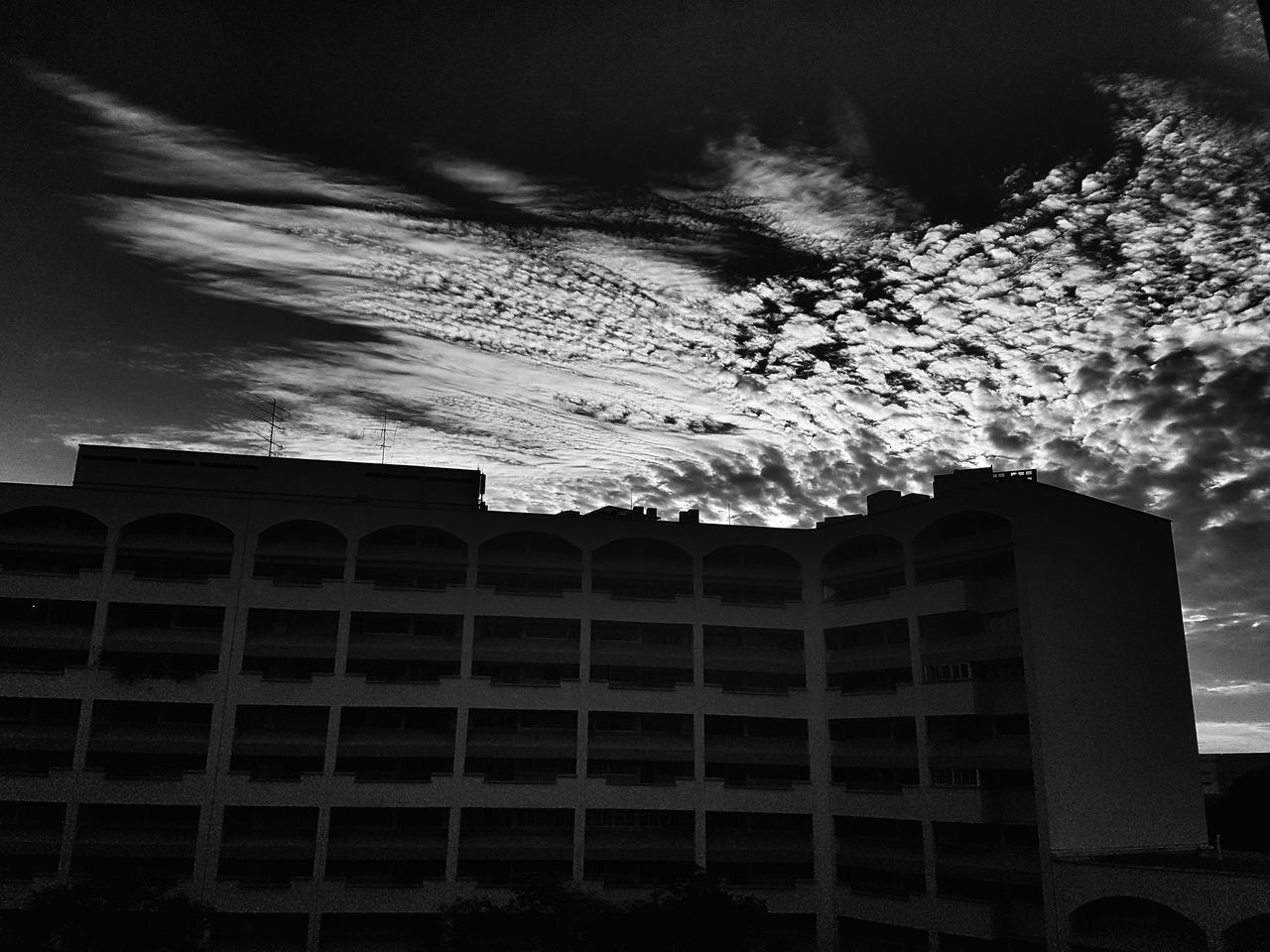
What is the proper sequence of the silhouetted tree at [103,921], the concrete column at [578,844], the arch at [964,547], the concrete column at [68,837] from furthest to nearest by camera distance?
the concrete column at [578,844] < the concrete column at [68,837] < the arch at [964,547] < the silhouetted tree at [103,921]

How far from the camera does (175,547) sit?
5100 cm

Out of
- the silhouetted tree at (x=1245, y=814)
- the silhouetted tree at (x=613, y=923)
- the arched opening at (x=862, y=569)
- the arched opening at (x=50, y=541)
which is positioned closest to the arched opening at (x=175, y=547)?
the arched opening at (x=50, y=541)

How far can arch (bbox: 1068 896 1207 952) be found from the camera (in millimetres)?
34500

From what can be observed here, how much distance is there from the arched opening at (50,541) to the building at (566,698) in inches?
6.8

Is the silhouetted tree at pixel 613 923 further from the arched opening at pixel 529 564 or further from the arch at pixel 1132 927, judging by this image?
the arched opening at pixel 529 564

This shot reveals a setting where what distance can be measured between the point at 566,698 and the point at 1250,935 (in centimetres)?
3203

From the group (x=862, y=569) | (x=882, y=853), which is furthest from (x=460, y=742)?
(x=862, y=569)

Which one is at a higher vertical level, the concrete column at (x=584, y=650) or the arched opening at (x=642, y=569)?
the arched opening at (x=642, y=569)

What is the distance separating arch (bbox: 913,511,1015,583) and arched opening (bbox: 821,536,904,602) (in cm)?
178

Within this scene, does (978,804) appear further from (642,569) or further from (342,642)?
(342,642)

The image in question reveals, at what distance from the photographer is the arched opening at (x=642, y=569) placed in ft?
178

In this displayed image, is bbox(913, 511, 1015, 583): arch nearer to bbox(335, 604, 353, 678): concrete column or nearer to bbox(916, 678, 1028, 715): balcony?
bbox(916, 678, 1028, 715): balcony

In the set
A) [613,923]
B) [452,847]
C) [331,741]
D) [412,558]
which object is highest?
[412,558]

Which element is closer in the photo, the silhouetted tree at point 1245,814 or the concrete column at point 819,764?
the silhouetted tree at point 1245,814
